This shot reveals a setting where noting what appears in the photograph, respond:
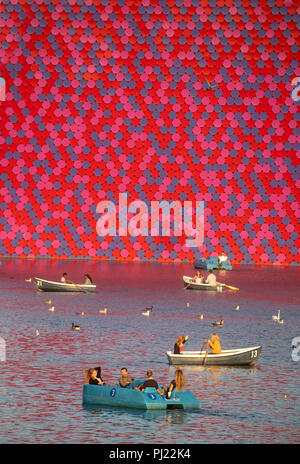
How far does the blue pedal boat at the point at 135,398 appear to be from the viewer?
20344 mm

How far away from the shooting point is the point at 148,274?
56406 millimetres

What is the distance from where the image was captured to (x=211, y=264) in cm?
6103

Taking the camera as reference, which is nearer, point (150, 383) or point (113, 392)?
point (150, 383)

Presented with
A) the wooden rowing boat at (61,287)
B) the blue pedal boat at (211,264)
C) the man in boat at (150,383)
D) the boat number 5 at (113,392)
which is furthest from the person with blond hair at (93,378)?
the blue pedal boat at (211,264)

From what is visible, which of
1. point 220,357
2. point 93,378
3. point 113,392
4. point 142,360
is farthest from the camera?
point 142,360

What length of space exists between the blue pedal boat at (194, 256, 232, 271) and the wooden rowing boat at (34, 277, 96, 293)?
16.4m

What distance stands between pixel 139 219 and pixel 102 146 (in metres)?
5.73

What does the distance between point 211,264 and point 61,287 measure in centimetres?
1797

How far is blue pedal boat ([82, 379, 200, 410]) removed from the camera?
2034cm

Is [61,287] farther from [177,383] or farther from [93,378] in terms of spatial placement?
[177,383]

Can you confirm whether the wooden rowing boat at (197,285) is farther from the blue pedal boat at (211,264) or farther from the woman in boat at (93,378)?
the woman in boat at (93,378)

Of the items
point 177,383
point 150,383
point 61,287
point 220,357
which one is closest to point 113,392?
point 150,383
